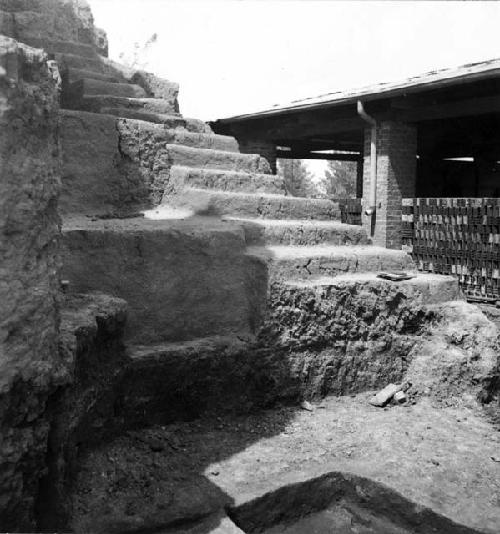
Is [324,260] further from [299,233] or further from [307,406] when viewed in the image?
[307,406]

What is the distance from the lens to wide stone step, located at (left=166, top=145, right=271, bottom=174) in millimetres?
5223

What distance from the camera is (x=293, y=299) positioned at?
4.22 meters

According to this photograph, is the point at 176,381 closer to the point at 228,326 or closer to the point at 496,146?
the point at 228,326

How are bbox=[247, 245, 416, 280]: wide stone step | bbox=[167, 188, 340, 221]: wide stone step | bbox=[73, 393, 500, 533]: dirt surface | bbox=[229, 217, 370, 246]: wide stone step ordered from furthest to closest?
bbox=[167, 188, 340, 221]: wide stone step
bbox=[229, 217, 370, 246]: wide stone step
bbox=[247, 245, 416, 280]: wide stone step
bbox=[73, 393, 500, 533]: dirt surface

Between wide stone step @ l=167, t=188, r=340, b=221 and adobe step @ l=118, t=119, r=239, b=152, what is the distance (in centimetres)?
49

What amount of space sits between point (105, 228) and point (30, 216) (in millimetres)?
1496

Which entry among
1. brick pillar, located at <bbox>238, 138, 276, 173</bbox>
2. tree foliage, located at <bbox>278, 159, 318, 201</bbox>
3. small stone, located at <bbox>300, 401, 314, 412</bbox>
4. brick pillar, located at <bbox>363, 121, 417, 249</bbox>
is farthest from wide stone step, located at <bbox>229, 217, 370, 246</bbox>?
tree foliage, located at <bbox>278, 159, 318, 201</bbox>

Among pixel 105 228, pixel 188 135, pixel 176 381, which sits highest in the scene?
pixel 188 135

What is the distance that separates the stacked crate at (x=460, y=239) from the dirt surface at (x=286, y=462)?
286cm

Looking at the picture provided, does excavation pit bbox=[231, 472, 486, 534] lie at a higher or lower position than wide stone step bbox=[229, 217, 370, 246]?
lower

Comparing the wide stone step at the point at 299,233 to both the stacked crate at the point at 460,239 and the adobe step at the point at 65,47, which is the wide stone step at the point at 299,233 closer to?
the stacked crate at the point at 460,239

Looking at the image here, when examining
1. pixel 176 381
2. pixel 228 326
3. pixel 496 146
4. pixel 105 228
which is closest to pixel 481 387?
pixel 228 326

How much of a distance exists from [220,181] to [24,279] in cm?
283

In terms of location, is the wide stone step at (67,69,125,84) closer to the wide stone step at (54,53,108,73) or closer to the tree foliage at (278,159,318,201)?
the wide stone step at (54,53,108,73)
